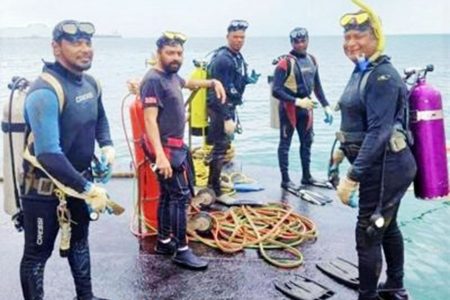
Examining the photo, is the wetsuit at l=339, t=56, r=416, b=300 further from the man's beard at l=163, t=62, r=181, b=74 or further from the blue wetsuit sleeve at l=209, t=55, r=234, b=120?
the blue wetsuit sleeve at l=209, t=55, r=234, b=120

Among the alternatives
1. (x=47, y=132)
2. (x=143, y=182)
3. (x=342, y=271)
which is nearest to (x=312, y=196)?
(x=342, y=271)

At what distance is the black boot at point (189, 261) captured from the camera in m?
3.80

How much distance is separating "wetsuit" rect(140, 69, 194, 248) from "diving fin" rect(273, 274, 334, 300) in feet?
2.71

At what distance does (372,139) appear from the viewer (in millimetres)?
2822

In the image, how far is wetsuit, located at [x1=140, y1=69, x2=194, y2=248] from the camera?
3656mm

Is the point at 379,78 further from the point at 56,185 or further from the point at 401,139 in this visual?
the point at 56,185

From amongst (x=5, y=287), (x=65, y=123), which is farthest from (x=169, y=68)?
(x=5, y=287)

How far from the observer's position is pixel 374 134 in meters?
2.81

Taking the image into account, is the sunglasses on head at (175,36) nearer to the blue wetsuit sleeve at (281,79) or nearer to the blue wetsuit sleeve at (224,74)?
the blue wetsuit sleeve at (224,74)

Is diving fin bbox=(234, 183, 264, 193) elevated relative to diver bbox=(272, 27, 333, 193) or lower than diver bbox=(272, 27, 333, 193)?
lower

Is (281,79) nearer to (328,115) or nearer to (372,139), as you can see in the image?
(328,115)

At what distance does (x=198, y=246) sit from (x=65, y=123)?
1799mm

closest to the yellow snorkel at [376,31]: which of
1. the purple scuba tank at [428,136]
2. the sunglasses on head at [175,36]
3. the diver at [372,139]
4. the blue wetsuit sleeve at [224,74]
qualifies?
the diver at [372,139]

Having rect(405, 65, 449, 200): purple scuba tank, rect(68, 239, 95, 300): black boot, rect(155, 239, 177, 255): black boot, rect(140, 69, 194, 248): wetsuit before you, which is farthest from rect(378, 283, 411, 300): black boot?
rect(68, 239, 95, 300): black boot
